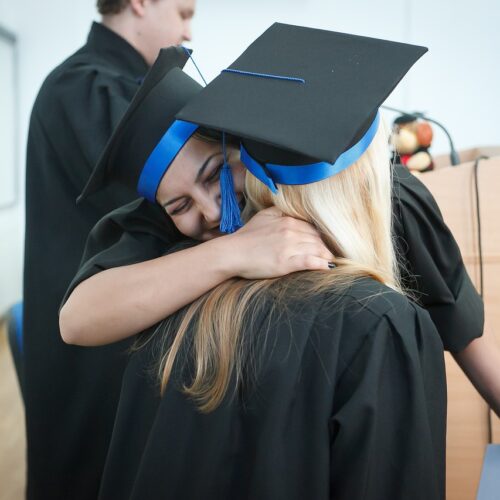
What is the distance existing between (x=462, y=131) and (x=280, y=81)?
11.5 ft

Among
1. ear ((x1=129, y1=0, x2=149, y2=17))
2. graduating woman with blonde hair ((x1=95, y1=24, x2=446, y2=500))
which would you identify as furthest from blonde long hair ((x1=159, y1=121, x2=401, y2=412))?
ear ((x1=129, y1=0, x2=149, y2=17))

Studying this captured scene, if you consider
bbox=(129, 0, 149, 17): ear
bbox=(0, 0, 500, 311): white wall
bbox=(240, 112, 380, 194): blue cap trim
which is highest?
bbox=(0, 0, 500, 311): white wall

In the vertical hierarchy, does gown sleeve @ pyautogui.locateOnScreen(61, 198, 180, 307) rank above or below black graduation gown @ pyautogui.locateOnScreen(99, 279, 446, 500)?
above

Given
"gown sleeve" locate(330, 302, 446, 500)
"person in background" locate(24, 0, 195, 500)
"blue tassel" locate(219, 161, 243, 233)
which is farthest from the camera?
"person in background" locate(24, 0, 195, 500)

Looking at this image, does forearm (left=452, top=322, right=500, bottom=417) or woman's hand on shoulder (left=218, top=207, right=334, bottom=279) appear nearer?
woman's hand on shoulder (left=218, top=207, right=334, bottom=279)

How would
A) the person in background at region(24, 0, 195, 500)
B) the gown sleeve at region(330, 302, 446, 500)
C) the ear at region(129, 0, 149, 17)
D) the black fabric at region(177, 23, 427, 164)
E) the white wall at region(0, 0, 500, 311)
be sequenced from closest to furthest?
the gown sleeve at region(330, 302, 446, 500), the black fabric at region(177, 23, 427, 164), the person in background at region(24, 0, 195, 500), the ear at region(129, 0, 149, 17), the white wall at region(0, 0, 500, 311)

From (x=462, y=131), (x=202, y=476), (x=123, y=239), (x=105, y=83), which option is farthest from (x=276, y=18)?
(x=202, y=476)

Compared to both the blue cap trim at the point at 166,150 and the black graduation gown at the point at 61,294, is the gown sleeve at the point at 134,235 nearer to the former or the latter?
the blue cap trim at the point at 166,150

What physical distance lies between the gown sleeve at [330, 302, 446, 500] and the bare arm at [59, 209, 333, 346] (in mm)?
147

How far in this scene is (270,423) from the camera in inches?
31.8

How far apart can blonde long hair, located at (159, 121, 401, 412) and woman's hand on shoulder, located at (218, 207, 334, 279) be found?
2 cm

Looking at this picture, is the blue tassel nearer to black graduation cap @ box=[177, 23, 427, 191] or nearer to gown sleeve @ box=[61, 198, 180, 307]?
black graduation cap @ box=[177, 23, 427, 191]

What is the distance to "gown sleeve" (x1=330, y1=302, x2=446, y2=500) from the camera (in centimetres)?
77

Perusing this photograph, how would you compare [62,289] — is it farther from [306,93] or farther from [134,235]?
[306,93]
